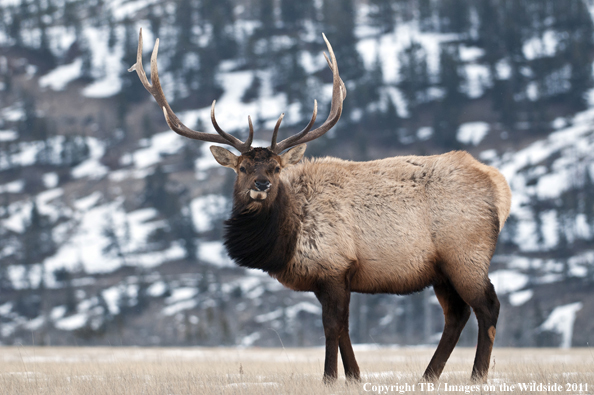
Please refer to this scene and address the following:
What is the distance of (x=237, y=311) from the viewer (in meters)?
63.5

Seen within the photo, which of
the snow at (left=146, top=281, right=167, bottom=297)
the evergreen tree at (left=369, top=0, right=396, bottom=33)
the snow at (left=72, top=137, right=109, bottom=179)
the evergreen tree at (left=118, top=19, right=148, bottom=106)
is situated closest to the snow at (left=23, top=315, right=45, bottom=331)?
the snow at (left=146, top=281, right=167, bottom=297)

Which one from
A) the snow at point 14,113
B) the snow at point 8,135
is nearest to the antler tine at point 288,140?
the snow at point 8,135

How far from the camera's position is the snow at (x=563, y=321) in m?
54.4

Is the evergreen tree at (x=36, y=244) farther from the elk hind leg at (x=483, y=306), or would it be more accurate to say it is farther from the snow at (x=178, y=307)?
the elk hind leg at (x=483, y=306)

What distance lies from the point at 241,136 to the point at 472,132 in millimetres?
32892

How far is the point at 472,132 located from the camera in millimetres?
94562

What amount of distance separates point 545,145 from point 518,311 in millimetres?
31050

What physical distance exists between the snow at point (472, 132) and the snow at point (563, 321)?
34.7 m

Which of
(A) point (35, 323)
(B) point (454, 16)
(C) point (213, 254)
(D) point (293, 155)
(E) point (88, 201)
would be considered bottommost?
(A) point (35, 323)

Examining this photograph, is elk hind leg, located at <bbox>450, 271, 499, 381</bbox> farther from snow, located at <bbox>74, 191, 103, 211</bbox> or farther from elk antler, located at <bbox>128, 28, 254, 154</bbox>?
snow, located at <bbox>74, 191, 103, 211</bbox>

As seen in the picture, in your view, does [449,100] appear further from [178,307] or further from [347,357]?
[347,357]

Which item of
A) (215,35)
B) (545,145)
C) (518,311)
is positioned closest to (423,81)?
(545,145)

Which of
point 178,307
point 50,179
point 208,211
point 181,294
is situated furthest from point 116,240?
point 50,179

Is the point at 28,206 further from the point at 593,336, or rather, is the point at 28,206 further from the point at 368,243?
the point at 368,243
